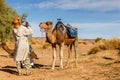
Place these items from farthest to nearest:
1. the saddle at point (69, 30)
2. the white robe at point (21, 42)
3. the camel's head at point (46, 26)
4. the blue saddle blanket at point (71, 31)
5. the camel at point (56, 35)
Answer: the blue saddle blanket at point (71, 31) → the saddle at point (69, 30) → the camel at point (56, 35) → the camel's head at point (46, 26) → the white robe at point (21, 42)

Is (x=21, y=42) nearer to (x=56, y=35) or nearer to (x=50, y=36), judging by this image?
(x=50, y=36)

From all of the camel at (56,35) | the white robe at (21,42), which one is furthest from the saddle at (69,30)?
the white robe at (21,42)

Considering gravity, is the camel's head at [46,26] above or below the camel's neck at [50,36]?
above

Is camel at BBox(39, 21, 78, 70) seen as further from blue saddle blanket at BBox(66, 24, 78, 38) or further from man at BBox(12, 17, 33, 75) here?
man at BBox(12, 17, 33, 75)

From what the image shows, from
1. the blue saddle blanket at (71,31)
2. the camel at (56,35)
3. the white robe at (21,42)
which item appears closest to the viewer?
the white robe at (21,42)

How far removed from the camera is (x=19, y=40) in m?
13.2

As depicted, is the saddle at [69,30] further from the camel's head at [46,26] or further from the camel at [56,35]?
the camel's head at [46,26]

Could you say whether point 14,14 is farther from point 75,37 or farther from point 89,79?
point 89,79

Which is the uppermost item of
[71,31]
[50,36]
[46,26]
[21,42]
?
[46,26]

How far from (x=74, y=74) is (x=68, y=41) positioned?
2.95 metres

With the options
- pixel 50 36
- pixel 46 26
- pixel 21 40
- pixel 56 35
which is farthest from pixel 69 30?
pixel 21 40

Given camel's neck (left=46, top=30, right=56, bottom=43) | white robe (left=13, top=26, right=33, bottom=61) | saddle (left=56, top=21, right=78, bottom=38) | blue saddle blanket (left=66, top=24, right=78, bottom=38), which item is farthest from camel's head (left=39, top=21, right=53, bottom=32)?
white robe (left=13, top=26, right=33, bottom=61)

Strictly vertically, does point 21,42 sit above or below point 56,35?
below

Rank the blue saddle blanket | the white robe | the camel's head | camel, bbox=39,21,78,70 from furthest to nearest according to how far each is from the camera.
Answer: the blue saddle blanket < camel, bbox=39,21,78,70 < the camel's head < the white robe
